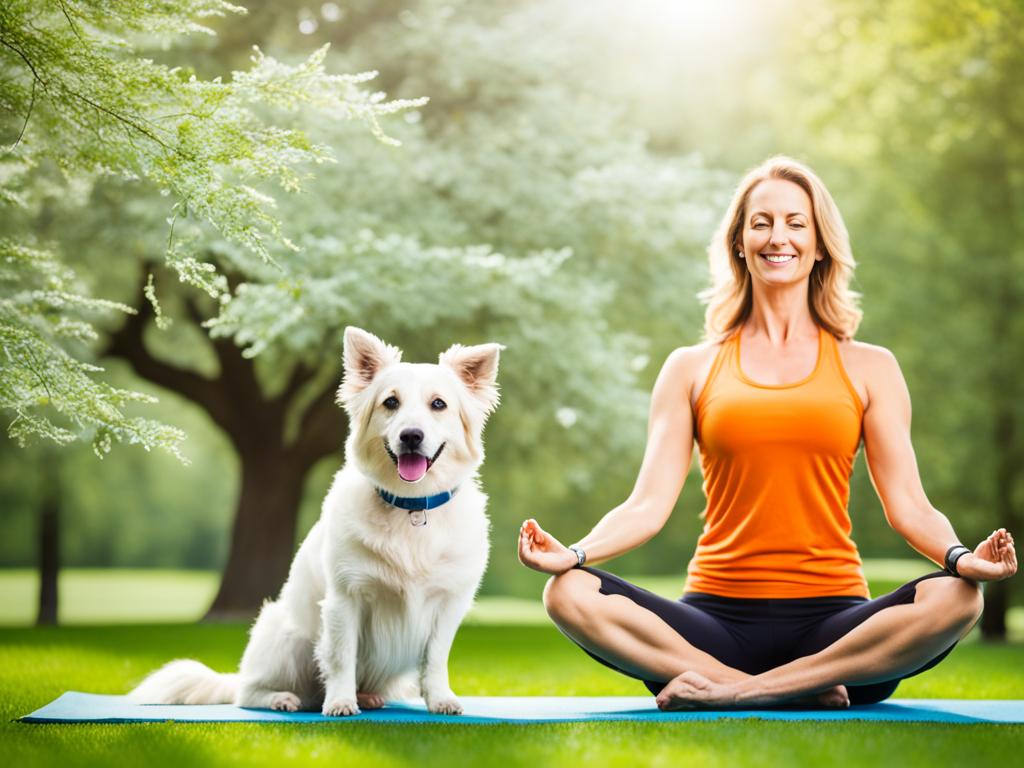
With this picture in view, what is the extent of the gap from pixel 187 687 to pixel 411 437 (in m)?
1.61

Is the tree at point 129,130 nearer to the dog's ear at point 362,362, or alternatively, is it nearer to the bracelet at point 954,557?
the dog's ear at point 362,362

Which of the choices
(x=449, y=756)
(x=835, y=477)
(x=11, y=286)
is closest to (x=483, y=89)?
(x=11, y=286)

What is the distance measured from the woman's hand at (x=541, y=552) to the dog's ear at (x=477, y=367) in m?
0.61

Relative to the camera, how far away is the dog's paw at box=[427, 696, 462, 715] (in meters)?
4.35

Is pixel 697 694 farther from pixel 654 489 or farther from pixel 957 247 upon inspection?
pixel 957 247

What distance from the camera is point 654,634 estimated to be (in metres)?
4.24

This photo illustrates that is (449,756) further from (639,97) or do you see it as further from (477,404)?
(639,97)

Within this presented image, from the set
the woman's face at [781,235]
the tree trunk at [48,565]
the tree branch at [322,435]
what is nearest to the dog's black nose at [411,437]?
the woman's face at [781,235]

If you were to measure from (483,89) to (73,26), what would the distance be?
7.18m

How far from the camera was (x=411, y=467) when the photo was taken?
420 cm

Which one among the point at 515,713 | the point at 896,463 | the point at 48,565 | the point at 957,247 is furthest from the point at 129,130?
the point at 48,565

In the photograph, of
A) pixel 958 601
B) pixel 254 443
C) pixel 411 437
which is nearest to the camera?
pixel 958 601

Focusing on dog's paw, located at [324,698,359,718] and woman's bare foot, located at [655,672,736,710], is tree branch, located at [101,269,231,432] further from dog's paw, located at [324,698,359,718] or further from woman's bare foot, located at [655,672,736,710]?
woman's bare foot, located at [655,672,736,710]

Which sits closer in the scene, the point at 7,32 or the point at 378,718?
the point at 378,718
